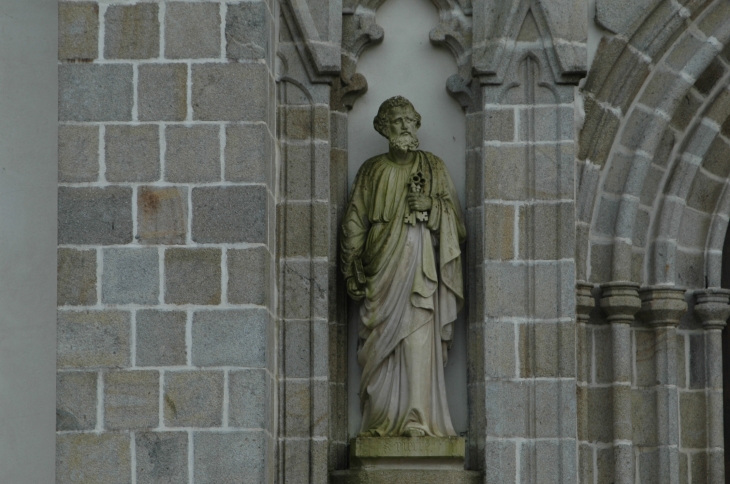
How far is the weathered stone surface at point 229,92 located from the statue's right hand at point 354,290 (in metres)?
1.29

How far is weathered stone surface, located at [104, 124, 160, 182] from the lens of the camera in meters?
9.59

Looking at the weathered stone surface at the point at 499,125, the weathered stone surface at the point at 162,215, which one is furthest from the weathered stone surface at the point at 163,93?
the weathered stone surface at the point at 499,125

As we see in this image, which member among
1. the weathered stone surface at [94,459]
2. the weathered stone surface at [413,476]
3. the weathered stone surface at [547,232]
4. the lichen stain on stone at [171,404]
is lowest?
the weathered stone surface at [413,476]

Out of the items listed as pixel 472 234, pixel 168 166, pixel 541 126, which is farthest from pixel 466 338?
pixel 168 166

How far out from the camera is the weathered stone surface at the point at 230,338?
9391 millimetres

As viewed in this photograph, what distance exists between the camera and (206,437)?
30.6 feet

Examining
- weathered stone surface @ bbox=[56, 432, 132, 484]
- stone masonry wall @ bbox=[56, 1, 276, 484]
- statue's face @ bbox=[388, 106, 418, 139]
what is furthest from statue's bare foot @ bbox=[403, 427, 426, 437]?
statue's face @ bbox=[388, 106, 418, 139]

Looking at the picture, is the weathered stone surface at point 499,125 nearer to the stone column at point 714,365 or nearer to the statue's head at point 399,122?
the statue's head at point 399,122

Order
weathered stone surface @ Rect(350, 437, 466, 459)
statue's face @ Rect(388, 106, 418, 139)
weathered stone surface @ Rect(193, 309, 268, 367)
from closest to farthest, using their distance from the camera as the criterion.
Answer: weathered stone surface @ Rect(193, 309, 268, 367) < weathered stone surface @ Rect(350, 437, 466, 459) < statue's face @ Rect(388, 106, 418, 139)

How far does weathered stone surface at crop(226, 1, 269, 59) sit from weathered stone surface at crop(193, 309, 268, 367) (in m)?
1.57

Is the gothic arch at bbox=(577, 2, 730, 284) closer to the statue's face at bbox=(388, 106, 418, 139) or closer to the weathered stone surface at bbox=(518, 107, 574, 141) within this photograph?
the weathered stone surface at bbox=(518, 107, 574, 141)

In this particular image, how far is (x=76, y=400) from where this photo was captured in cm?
938

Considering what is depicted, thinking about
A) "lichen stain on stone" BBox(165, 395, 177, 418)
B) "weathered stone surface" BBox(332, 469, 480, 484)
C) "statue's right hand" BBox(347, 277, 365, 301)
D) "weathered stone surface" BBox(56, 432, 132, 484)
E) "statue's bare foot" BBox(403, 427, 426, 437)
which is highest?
"statue's right hand" BBox(347, 277, 365, 301)

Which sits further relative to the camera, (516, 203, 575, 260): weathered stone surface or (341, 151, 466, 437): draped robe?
(516, 203, 575, 260): weathered stone surface
